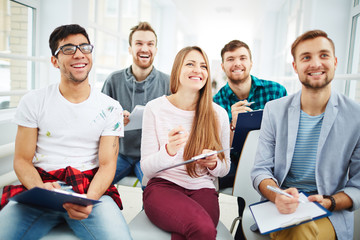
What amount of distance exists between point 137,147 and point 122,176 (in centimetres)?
28

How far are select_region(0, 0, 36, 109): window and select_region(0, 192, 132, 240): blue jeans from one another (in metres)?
1.06

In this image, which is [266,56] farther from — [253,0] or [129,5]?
[129,5]

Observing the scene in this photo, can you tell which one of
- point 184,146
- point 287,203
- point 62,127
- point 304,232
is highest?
point 62,127

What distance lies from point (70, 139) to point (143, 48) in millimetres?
1190

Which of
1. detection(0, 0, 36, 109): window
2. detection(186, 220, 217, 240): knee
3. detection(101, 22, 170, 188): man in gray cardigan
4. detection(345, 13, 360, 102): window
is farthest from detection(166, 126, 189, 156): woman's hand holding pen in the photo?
detection(345, 13, 360, 102): window

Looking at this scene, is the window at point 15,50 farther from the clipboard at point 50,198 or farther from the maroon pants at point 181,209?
the maroon pants at point 181,209

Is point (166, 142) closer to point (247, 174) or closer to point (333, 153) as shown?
point (247, 174)

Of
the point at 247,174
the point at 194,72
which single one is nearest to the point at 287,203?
the point at 247,174

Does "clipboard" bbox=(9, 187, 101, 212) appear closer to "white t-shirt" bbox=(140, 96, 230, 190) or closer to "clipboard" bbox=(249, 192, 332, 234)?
"white t-shirt" bbox=(140, 96, 230, 190)

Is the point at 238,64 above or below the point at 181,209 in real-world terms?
above

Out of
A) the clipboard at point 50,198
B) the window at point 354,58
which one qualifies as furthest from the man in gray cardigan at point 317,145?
the window at point 354,58

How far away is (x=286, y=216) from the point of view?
3.87 feet

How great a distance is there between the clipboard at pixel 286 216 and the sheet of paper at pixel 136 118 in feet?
3.27

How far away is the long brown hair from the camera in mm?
1623
